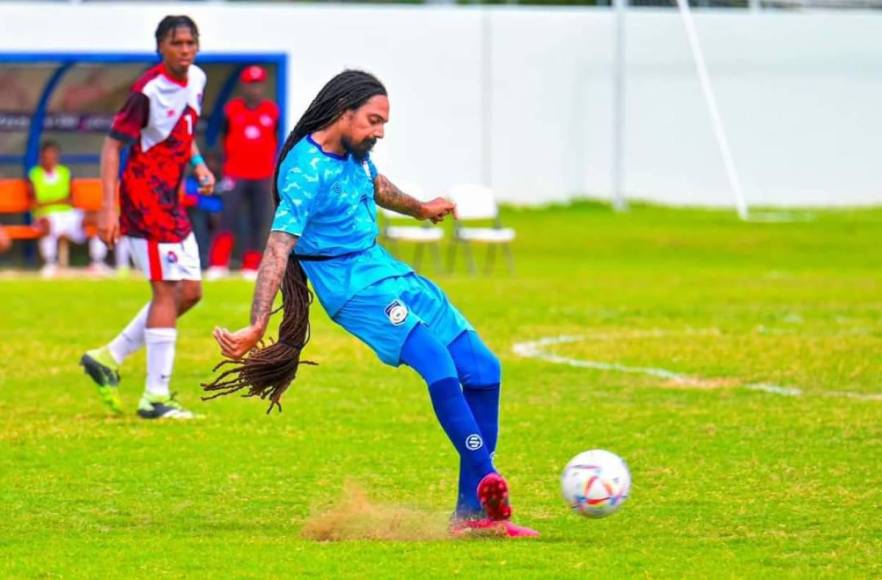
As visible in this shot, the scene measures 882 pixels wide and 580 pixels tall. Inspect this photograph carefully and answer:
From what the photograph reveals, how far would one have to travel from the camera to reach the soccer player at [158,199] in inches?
400

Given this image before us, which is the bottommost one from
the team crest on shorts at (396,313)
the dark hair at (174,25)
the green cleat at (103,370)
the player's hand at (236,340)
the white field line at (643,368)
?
the white field line at (643,368)

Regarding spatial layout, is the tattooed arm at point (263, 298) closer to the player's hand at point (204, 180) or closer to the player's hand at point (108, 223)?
the player's hand at point (108, 223)

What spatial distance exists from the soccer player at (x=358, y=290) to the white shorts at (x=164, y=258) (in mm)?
3120

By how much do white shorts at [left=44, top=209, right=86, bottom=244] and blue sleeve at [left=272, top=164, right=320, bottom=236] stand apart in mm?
18060

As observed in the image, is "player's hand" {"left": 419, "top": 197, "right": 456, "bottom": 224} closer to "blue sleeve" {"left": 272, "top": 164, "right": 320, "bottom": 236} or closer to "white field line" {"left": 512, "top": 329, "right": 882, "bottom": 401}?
"blue sleeve" {"left": 272, "top": 164, "right": 320, "bottom": 236}

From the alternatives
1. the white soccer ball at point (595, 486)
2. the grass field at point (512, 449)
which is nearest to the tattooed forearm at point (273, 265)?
the grass field at point (512, 449)

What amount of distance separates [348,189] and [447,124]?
26214mm

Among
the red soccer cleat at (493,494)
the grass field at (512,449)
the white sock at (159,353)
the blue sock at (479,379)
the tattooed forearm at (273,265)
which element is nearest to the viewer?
the grass field at (512,449)

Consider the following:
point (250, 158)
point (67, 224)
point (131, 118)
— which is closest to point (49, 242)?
point (67, 224)

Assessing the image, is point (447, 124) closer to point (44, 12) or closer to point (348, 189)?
point (44, 12)

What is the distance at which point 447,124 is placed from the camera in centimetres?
3319

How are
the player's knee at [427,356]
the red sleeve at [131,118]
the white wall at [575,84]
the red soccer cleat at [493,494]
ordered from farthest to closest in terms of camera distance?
the white wall at [575,84], the red sleeve at [131,118], the player's knee at [427,356], the red soccer cleat at [493,494]

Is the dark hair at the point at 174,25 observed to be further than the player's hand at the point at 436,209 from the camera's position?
Yes

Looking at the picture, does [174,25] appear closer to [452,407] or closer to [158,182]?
[158,182]
